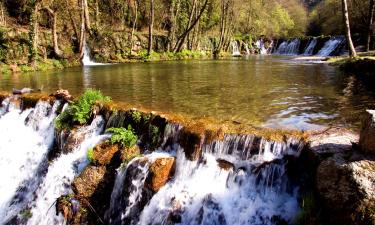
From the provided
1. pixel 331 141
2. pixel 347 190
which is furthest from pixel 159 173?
pixel 347 190

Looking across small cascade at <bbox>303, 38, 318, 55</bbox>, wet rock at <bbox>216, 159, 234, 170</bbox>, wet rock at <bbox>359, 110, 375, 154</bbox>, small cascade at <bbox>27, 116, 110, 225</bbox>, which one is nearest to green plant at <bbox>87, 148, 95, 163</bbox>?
small cascade at <bbox>27, 116, 110, 225</bbox>

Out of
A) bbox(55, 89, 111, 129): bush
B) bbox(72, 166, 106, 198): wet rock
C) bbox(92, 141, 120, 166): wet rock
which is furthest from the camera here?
bbox(55, 89, 111, 129): bush

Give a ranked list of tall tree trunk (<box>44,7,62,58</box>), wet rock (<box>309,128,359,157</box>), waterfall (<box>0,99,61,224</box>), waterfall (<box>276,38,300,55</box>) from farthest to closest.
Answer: waterfall (<box>276,38,300,55</box>), tall tree trunk (<box>44,7,62,58</box>), waterfall (<box>0,99,61,224</box>), wet rock (<box>309,128,359,157</box>)

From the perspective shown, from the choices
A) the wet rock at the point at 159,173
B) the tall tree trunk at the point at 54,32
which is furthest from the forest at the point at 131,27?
the wet rock at the point at 159,173

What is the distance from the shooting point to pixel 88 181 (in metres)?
7.59

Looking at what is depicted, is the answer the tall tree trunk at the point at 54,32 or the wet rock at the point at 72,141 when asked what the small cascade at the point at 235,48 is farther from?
the wet rock at the point at 72,141

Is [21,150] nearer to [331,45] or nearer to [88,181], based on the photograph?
[88,181]

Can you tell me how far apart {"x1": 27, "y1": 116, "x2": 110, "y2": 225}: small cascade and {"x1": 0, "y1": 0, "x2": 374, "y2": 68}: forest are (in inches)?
683

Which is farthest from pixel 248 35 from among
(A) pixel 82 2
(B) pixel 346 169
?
(B) pixel 346 169

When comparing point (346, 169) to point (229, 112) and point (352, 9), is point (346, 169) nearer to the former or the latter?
point (229, 112)

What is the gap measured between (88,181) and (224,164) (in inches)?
119

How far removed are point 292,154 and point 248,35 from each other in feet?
181

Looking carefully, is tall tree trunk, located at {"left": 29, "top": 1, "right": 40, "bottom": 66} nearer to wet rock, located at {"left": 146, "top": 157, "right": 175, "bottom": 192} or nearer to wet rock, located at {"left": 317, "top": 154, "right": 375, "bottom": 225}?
wet rock, located at {"left": 146, "top": 157, "right": 175, "bottom": 192}

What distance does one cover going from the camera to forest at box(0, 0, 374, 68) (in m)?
25.1
